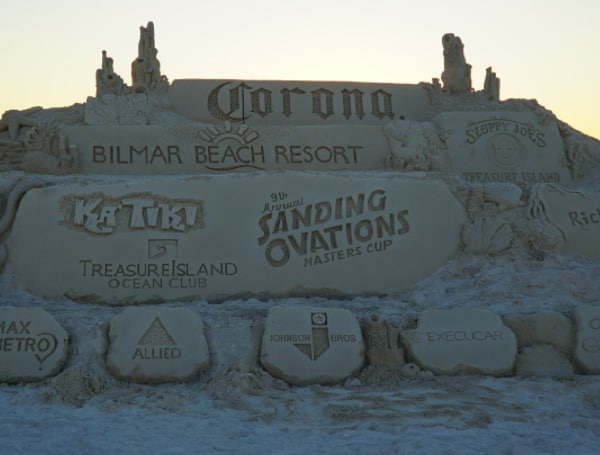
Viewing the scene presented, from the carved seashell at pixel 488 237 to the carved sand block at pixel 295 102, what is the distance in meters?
2.19

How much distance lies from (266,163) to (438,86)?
8.26 feet

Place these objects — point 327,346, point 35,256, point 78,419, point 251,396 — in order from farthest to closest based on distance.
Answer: point 35,256
point 327,346
point 251,396
point 78,419

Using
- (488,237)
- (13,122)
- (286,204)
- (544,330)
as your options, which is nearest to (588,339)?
(544,330)

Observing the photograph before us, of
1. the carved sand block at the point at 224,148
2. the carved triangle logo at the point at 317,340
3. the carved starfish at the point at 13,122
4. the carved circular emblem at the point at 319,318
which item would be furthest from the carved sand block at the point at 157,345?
the carved starfish at the point at 13,122

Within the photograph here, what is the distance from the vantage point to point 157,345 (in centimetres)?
603

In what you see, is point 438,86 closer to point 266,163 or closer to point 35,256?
point 266,163

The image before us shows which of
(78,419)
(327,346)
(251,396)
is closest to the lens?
(78,419)

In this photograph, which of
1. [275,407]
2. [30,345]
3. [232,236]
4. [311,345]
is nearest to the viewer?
[275,407]

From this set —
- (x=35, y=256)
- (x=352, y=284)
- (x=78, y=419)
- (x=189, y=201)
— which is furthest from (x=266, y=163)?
(x=78, y=419)

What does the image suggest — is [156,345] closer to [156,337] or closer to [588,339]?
[156,337]

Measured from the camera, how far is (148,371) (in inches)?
233

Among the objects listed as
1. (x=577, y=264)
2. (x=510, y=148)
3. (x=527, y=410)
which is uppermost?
(x=510, y=148)

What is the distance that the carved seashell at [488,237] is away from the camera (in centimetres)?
770

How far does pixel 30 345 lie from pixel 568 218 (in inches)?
196
